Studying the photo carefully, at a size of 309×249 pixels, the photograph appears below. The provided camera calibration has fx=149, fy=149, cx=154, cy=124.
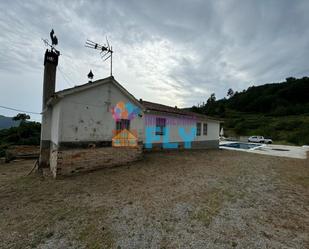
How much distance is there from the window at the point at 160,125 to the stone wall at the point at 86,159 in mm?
3822

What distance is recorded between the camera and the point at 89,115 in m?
6.72

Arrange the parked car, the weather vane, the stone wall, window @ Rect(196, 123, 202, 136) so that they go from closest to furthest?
the stone wall
the weather vane
window @ Rect(196, 123, 202, 136)
the parked car

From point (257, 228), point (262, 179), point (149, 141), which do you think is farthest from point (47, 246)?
point (149, 141)

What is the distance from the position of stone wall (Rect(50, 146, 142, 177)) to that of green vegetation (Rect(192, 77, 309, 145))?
3354 cm

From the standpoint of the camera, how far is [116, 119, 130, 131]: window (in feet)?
25.3

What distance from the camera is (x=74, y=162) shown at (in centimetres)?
620

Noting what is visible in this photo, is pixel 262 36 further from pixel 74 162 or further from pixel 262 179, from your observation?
pixel 74 162

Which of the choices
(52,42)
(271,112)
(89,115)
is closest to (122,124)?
(89,115)

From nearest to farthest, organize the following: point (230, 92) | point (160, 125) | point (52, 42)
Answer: point (52, 42) < point (160, 125) < point (230, 92)

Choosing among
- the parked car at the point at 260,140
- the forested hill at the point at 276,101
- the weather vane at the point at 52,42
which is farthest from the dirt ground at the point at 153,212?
the forested hill at the point at 276,101

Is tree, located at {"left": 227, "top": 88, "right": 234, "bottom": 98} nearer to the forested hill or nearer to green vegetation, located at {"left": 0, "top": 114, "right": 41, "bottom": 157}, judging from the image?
the forested hill

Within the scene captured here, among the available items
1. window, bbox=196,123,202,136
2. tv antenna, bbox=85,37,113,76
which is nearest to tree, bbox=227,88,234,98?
window, bbox=196,123,202,136

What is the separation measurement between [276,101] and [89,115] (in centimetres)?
7241

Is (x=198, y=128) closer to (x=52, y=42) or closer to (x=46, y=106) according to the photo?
(x=46, y=106)
